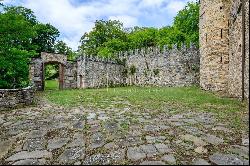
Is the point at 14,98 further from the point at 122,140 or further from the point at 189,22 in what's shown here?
the point at 189,22

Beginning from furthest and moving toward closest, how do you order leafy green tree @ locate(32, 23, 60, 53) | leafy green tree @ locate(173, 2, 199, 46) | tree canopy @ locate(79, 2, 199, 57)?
leafy green tree @ locate(32, 23, 60, 53) → tree canopy @ locate(79, 2, 199, 57) → leafy green tree @ locate(173, 2, 199, 46)

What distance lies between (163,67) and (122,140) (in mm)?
16286

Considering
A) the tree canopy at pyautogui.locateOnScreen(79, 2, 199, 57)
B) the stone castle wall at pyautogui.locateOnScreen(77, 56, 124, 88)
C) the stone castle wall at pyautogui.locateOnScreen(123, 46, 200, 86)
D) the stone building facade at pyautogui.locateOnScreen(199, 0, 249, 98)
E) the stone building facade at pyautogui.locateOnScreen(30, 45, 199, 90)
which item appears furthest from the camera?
the tree canopy at pyautogui.locateOnScreen(79, 2, 199, 57)

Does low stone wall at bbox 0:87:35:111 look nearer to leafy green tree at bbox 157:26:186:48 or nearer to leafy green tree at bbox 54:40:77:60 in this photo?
leafy green tree at bbox 157:26:186:48

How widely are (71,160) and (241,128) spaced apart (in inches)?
123

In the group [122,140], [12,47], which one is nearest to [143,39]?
[12,47]

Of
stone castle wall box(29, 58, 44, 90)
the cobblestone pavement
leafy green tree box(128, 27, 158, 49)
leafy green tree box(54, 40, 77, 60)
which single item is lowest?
the cobblestone pavement

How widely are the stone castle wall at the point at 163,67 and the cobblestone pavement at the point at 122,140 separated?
12.9 meters

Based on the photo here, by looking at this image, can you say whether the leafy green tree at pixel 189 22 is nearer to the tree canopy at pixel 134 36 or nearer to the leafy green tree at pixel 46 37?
the tree canopy at pixel 134 36

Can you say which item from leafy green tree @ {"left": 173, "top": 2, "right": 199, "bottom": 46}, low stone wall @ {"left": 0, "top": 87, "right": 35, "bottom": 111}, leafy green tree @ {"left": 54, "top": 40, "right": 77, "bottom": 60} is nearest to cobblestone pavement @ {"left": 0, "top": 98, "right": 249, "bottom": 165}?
low stone wall @ {"left": 0, "top": 87, "right": 35, "bottom": 111}

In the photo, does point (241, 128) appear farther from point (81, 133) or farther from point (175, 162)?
point (81, 133)

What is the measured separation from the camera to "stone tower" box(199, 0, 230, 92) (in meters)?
13.2

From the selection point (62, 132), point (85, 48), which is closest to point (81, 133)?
point (62, 132)

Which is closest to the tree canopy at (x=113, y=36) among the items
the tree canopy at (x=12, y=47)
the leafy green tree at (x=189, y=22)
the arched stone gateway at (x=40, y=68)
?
the leafy green tree at (x=189, y=22)
